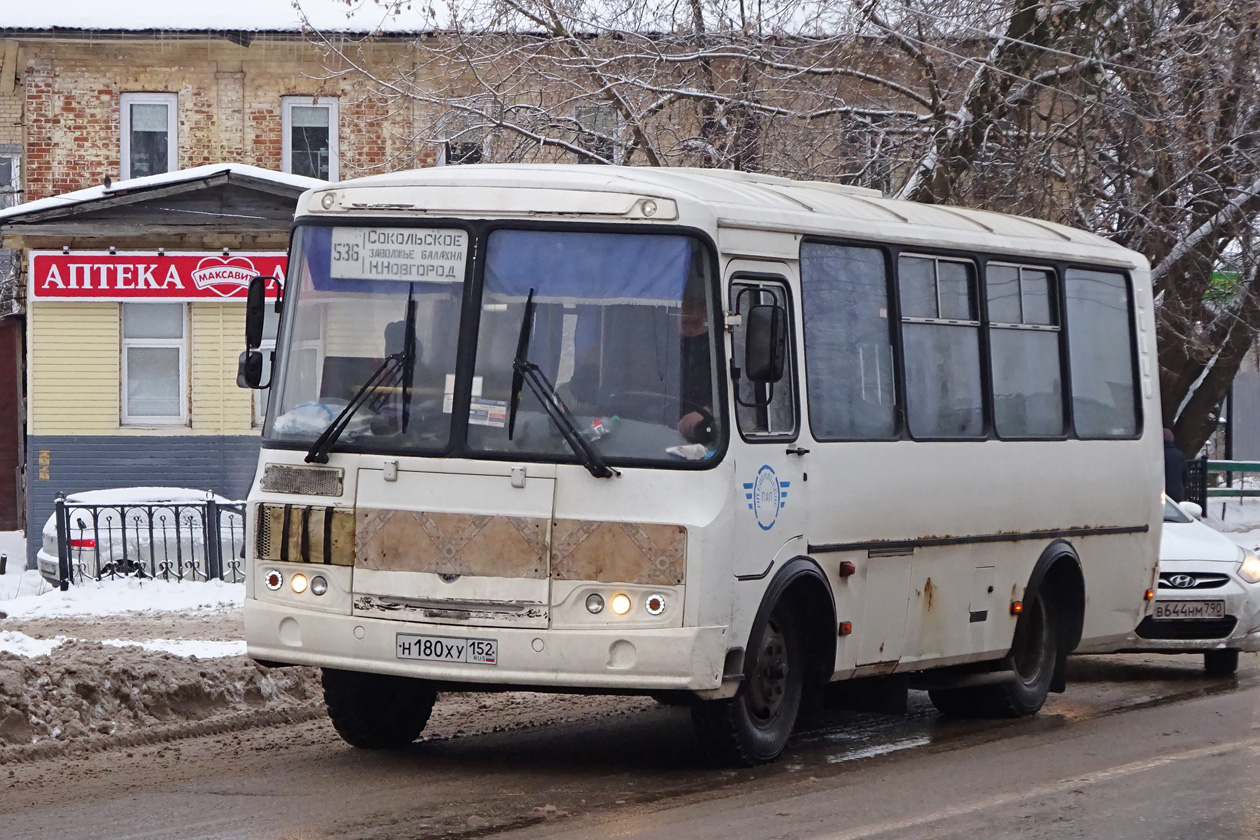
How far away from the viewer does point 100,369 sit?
78.9 feet

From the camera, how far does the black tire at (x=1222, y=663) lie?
12633 mm

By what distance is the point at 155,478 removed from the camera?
950 inches

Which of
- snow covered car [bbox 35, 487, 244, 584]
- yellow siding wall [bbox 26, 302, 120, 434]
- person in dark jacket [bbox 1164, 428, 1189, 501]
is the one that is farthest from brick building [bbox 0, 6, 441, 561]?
person in dark jacket [bbox 1164, 428, 1189, 501]

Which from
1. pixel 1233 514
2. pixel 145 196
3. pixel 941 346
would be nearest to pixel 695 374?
pixel 941 346

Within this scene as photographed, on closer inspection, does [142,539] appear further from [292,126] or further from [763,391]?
[292,126]

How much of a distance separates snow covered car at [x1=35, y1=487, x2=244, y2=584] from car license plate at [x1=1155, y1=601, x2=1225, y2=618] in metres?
8.61

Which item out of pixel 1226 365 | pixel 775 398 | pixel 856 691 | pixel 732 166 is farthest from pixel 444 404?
pixel 1226 365

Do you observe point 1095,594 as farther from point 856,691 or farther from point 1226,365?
point 1226,365

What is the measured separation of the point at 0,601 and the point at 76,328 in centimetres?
922

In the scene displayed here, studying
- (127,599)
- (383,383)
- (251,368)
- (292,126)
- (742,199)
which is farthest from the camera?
(292,126)

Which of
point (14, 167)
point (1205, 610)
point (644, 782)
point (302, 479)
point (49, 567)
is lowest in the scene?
point (644, 782)

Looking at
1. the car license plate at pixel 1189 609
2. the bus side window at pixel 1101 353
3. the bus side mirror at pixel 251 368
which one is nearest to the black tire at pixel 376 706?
the bus side mirror at pixel 251 368

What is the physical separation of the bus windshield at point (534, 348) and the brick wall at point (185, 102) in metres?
19.3

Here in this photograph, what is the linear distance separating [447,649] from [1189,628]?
6.59 metres
